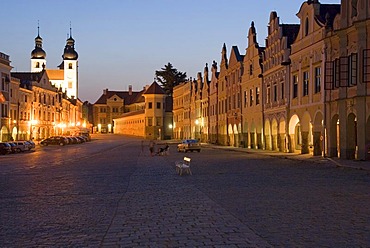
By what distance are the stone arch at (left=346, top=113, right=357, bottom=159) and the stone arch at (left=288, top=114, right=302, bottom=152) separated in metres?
11.0

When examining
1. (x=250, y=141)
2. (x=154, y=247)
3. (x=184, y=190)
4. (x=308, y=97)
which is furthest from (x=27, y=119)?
(x=154, y=247)

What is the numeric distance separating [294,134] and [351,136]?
39.4 ft

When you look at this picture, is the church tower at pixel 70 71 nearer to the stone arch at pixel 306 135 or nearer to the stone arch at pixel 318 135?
the stone arch at pixel 306 135

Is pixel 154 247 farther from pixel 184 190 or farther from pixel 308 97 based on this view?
pixel 308 97

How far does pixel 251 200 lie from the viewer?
1462cm

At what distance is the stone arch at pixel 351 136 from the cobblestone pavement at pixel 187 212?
1183 centimetres

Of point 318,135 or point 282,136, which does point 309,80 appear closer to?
point 318,135

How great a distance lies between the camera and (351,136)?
1276 inches

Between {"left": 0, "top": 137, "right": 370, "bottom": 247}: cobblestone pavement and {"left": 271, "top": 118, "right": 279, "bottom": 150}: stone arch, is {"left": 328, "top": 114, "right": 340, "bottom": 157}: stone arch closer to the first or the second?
{"left": 271, "top": 118, "right": 279, "bottom": 150}: stone arch

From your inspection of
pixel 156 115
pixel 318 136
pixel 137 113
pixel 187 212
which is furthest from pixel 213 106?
pixel 187 212

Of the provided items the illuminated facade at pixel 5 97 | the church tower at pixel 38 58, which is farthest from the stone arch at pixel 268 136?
the church tower at pixel 38 58

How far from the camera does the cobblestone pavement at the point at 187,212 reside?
30.7 ft

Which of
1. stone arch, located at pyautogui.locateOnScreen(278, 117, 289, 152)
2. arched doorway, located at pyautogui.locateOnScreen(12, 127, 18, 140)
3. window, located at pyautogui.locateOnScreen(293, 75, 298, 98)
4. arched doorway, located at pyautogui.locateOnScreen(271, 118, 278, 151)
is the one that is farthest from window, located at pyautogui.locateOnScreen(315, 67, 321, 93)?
arched doorway, located at pyautogui.locateOnScreen(12, 127, 18, 140)

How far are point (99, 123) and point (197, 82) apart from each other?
7960 centimetres
